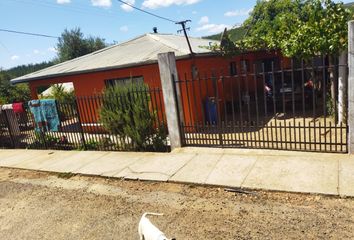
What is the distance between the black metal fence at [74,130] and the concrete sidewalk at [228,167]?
49 centimetres

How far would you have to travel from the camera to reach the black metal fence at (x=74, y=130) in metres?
7.95

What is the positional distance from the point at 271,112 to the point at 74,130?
7683 mm

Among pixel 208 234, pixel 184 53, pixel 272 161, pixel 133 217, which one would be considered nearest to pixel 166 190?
pixel 133 217

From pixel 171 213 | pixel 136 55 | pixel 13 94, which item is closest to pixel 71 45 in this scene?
pixel 13 94

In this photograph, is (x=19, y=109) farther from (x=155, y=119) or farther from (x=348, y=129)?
(x=348, y=129)

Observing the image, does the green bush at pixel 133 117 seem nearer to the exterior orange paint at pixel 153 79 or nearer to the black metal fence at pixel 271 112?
the black metal fence at pixel 271 112

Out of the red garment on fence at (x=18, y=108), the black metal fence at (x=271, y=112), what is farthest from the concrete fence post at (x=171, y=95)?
the red garment on fence at (x=18, y=108)

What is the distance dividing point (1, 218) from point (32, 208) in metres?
0.51

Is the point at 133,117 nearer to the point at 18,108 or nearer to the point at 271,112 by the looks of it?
the point at 18,108

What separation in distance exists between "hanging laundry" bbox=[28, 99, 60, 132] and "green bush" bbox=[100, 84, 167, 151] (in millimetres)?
2599

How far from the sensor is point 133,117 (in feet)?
25.6

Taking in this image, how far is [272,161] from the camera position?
5883mm

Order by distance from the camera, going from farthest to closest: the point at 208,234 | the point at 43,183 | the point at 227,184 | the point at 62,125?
the point at 62,125 → the point at 43,183 → the point at 227,184 → the point at 208,234

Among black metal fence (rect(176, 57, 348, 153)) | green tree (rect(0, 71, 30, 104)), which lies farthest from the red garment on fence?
green tree (rect(0, 71, 30, 104))
